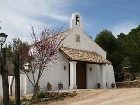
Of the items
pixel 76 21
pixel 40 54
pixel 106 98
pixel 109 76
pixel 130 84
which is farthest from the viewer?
pixel 109 76

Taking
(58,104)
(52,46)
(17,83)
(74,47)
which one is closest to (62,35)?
(74,47)

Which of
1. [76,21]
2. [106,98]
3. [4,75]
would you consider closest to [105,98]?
[106,98]

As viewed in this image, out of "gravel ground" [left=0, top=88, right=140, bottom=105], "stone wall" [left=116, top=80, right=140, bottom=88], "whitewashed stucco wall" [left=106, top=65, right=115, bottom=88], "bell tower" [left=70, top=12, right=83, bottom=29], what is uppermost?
"bell tower" [left=70, top=12, right=83, bottom=29]

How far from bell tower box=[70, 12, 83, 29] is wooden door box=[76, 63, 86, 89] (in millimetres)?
3745

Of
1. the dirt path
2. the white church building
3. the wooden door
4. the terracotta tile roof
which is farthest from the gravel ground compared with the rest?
the wooden door

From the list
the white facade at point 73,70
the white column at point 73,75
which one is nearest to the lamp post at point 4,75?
the white facade at point 73,70

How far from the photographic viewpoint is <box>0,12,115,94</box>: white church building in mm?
31503

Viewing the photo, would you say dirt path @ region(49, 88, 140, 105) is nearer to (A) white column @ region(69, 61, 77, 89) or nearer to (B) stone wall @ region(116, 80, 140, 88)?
(A) white column @ region(69, 61, 77, 89)

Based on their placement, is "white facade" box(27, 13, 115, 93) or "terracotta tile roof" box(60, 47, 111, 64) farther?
"terracotta tile roof" box(60, 47, 111, 64)

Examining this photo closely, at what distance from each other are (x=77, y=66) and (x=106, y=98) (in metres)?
12.4

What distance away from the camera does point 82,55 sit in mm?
33156

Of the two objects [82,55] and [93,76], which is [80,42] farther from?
[93,76]

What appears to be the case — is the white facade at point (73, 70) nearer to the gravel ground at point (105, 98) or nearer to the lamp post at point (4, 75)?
the gravel ground at point (105, 98)

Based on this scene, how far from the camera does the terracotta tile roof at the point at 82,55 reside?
1258 inches
